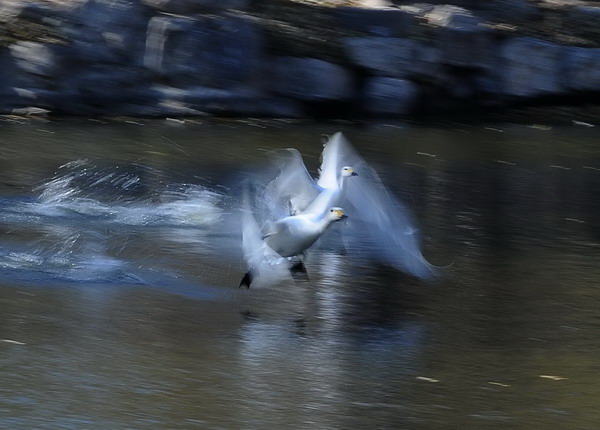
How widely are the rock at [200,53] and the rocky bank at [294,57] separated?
1 cm

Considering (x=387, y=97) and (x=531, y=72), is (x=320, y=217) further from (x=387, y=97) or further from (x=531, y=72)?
(x=531, y=72)

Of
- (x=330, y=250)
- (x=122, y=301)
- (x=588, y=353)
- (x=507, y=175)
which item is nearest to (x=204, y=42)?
(x=507, y=175)

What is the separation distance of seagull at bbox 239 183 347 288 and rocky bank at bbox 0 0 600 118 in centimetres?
811

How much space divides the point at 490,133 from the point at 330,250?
675 centimetres

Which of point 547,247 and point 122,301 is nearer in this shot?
point 122,301

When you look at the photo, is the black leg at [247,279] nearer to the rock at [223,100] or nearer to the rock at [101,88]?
the rock at [223,100]

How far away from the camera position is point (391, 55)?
625 inches

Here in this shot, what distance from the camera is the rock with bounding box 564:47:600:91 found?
16.5 meters

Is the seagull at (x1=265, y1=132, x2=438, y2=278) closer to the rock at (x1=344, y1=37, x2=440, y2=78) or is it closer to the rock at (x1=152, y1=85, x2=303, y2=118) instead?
the rock at (x1=152, y1=85, x2=303, y2=118)

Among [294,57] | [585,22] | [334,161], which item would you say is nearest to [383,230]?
[334,161]

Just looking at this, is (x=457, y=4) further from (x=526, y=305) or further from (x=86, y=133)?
(x=526, y=305)

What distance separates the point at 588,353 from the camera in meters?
6.33

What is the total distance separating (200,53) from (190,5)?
26.1 inches

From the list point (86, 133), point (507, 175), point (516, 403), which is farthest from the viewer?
point (86, 133)
